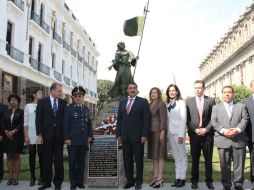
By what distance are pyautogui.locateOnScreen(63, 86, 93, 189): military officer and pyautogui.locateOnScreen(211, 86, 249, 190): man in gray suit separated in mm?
2477

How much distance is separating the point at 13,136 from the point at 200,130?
392 cm

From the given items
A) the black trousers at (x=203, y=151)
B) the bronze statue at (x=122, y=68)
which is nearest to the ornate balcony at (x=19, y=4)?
the bronze statue at (x=122, y=68)

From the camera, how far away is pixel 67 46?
3472cm

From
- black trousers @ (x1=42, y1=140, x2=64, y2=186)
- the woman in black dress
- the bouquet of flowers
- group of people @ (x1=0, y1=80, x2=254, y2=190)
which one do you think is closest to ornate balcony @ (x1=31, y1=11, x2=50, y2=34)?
the bouquet of flowers

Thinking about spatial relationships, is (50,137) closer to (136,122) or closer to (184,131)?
(136,122)

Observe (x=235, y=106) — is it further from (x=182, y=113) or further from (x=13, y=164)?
(x=13, y=164)

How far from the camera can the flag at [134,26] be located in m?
10.4

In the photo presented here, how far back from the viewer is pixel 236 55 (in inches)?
1921

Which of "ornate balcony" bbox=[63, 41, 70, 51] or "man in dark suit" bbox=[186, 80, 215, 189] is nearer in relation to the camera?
"man in dark suit" bbox=[186, 80, 215, 189]

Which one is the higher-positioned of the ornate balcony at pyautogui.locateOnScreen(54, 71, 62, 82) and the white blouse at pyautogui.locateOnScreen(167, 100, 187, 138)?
the ornate balcony at pyautogui.locateOnScreen(54, 71, 62, 82)

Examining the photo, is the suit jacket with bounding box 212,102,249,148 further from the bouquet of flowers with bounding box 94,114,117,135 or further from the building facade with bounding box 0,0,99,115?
the building facade with bounding box 0,0,99,115

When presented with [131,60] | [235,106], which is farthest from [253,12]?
[235,106]

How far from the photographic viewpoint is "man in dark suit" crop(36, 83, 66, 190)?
20.3 ft

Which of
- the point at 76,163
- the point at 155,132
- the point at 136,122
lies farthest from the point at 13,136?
the point at 155,132
